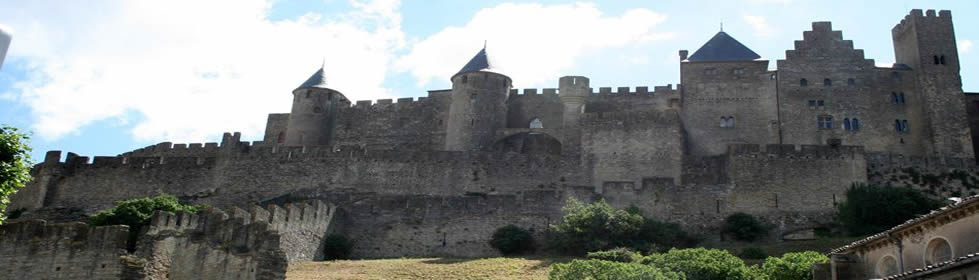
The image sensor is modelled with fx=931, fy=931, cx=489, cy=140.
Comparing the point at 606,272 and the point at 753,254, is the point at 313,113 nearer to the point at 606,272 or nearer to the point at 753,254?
the point at 753,254

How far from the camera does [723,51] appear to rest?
5316cm

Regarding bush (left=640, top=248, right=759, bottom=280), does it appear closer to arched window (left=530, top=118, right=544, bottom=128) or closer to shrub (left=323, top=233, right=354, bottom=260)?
shrub (left=323, top=233, right=354, bottom=260)

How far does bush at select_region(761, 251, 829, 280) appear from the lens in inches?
1032

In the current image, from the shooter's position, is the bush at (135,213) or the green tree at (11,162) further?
the bush at (135,213)

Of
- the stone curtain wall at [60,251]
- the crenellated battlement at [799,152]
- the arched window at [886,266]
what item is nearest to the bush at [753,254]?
the crenellated battlement at [799,152]

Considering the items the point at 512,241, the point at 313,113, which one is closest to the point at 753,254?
the point at 512,241

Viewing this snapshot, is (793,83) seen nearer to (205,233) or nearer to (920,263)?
(920,263)

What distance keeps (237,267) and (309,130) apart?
29374 millimetres

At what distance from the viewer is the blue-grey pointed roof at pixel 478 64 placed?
53.9 m

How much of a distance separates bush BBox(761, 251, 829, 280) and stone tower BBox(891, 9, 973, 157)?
24.9 m

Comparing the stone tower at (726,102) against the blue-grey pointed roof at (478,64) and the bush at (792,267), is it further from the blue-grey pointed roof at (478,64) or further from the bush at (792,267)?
the bush at (792,267)

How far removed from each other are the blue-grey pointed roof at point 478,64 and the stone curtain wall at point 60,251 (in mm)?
27494

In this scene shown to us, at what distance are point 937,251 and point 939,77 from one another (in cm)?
3158

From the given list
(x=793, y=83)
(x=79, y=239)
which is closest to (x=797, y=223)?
(x=793, y=83)
